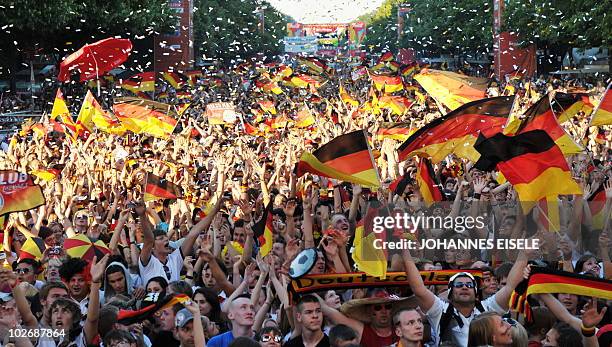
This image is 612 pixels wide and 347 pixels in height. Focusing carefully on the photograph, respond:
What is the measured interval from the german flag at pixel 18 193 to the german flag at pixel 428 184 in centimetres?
420

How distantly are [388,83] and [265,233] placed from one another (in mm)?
24349

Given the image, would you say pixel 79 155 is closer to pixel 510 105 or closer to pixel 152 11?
pixel 510 105

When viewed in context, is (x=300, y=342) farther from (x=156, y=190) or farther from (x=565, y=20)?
(x=565, y=20)

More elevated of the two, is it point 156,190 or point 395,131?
point 156,190

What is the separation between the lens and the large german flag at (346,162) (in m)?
11.1

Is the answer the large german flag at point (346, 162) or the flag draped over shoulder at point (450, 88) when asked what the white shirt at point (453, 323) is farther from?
the flag draped over shoulder at point (450, 88)

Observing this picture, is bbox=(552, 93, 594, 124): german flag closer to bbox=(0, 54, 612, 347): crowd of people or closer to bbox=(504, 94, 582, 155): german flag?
bbox=(0, 54, 612, 347): crowd of people

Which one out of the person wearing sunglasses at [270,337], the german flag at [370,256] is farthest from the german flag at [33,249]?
the person wearing sunglasses at [270,337]

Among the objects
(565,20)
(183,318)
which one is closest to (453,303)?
(183,318)

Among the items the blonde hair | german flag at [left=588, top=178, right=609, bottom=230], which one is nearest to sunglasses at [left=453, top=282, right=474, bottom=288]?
the blonde hair

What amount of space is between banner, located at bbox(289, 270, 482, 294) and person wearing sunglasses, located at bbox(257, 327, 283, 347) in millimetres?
548

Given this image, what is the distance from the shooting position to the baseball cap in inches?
308

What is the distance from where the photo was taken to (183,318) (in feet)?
25.7

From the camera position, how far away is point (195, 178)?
18.4 meters
